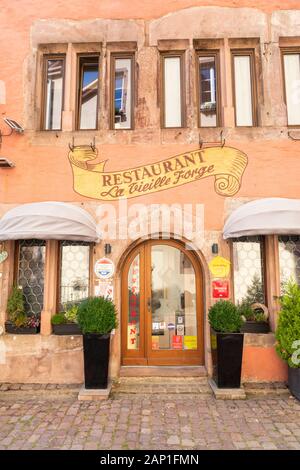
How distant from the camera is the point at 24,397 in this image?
5.69 metres

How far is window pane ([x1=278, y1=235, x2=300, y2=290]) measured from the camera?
21.4ft

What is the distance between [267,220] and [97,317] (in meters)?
3.41

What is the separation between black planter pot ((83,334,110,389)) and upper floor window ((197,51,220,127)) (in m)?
4.85

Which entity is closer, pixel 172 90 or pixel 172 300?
pixel 172 300

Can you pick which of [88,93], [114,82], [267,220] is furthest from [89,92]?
[267,220]

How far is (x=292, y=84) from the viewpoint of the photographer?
7.00m

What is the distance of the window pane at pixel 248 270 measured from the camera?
6.49 meters

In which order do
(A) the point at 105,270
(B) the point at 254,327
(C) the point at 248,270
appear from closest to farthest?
(B) the point at 254,327 → (A) the point at 105,270 → (C) the point at 248,270

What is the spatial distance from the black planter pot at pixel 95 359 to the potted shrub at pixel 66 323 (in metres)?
0.74

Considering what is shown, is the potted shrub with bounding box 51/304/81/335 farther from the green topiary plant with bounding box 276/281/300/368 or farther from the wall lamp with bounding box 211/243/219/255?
the green topiary plant with bounding box 276/281/300/368

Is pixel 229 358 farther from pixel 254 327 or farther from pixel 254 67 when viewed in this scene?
pixel 254 67

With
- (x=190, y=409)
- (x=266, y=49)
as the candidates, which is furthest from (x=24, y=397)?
(x=266, y=49)
